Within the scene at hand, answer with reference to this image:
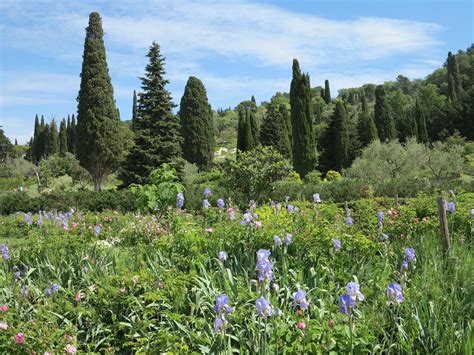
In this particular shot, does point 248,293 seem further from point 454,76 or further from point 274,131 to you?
point 454,76

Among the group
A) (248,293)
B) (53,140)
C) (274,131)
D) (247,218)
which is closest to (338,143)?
(274,131)

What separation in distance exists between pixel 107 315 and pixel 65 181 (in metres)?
26.6

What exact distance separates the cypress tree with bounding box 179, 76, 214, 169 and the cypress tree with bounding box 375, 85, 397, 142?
53.3 feet

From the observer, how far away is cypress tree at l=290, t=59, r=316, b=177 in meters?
27.0

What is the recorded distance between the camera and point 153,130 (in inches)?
851

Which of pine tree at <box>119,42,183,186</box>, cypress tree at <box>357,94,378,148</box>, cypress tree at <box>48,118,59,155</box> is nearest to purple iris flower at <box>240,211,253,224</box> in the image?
pine tree at <box>119,42,183,186</box>

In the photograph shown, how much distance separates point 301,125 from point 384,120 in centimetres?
1510

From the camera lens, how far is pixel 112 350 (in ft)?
10.3

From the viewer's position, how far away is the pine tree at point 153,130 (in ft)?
68.7

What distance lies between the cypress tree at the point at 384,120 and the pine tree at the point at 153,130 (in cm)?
2332

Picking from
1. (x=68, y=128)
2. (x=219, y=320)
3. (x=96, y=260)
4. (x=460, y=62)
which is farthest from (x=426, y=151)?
(x=460, y=62)

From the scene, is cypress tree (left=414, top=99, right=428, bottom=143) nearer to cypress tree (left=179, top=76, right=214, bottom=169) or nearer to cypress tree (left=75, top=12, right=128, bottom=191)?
cypress tree (left=179, top=76, right=214, bottom=169)

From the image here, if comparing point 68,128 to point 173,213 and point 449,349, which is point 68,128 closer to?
point 173,213

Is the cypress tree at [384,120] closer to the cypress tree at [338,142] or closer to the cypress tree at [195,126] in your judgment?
the cypress tree at [338,142]
